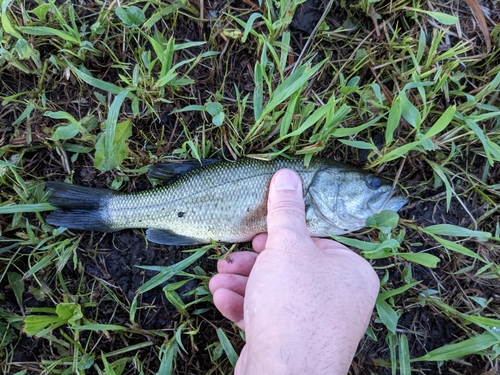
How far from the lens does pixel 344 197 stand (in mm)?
3113

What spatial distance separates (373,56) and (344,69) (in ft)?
0.91

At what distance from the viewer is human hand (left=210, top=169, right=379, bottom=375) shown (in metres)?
2.36

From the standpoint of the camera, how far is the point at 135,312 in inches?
123

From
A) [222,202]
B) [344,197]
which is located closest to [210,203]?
[222,202]

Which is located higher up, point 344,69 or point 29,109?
point 344,69

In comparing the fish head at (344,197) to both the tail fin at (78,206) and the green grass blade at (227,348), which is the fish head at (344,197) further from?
the tail fin at (78,206)

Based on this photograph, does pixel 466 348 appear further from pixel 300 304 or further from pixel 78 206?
pixel 78 206

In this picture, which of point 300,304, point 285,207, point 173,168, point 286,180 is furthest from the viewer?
point 173,168

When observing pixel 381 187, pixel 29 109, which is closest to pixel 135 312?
pixel 29 109

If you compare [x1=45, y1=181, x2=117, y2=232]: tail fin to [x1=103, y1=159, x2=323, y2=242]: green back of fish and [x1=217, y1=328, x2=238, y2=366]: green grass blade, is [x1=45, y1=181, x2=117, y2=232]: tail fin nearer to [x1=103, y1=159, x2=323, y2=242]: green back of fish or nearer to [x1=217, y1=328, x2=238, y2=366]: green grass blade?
[x1=103, y1=159, x2=323, y2=242]: green back of fish

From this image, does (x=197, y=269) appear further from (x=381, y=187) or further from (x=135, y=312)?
(x=381, y=187)

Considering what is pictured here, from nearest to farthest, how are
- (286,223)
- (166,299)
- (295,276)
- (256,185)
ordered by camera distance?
(295,276), (286,223), (256,185), (166,299)

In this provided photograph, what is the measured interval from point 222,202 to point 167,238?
0.60m

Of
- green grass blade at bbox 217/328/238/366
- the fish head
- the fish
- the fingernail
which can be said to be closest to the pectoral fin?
the fish
